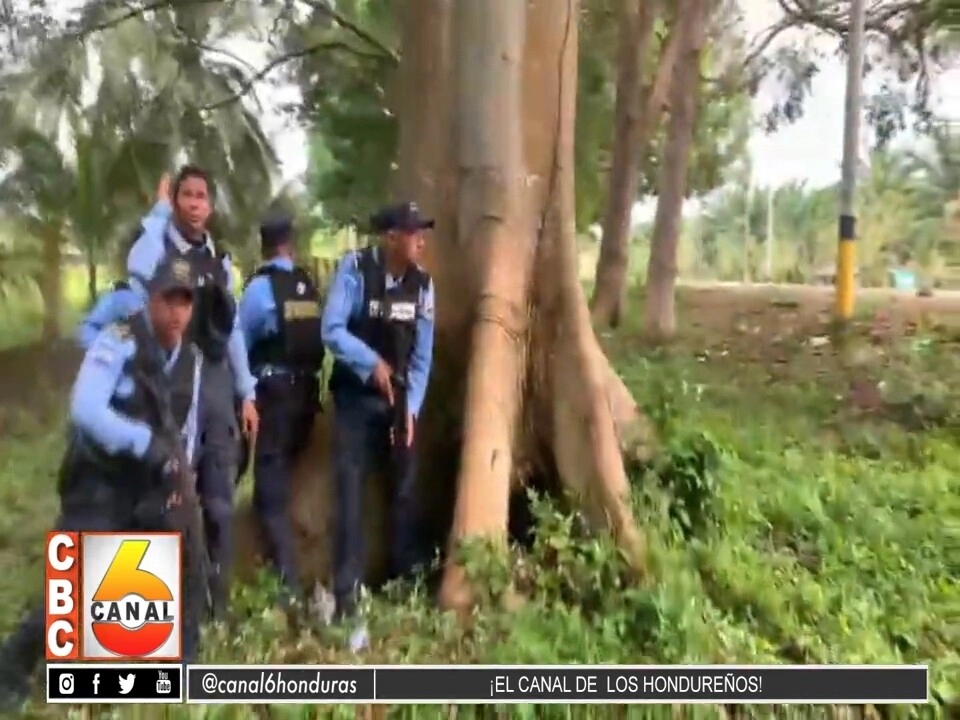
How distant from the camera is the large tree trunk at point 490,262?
2510 mm

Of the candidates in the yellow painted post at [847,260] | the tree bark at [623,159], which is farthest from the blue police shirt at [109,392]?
the yellow painted post at [847,260]

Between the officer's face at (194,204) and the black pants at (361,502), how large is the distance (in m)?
0.53

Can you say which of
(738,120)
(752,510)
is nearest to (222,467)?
(752,510)

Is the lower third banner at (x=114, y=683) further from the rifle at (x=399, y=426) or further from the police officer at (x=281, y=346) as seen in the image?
the rifle at (x=399, y=426)

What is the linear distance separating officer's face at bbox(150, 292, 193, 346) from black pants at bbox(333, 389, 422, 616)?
403mm

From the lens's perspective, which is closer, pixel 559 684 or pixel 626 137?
pixel 559 684

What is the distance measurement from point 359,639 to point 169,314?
80 centimetres

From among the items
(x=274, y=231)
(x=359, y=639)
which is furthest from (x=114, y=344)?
(x=359, y=639)

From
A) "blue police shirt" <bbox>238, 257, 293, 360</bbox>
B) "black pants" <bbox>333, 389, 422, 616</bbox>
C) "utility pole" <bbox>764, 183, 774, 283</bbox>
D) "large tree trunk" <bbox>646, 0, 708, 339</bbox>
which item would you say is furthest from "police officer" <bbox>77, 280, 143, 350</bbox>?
"utility pole" <bbox>764, 183, 774, 283</bbox>

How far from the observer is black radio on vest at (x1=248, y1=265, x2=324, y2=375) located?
2.44 metres

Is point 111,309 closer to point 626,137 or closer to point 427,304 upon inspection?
point 427,304

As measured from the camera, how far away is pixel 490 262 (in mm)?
2521

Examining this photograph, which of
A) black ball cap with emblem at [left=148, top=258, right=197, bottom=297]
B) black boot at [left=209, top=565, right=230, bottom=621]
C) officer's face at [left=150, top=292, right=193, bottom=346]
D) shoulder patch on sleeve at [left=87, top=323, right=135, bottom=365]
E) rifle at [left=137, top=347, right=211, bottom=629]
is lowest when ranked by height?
black boot at [left=209, top=565, right=230, bottom=621]

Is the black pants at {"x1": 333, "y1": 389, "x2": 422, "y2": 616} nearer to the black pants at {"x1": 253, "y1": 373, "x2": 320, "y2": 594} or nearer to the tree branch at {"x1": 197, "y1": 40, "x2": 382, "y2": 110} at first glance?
the black pants at {"x1": 253, "y1": 373, "x2": 320, "y2": 594}
